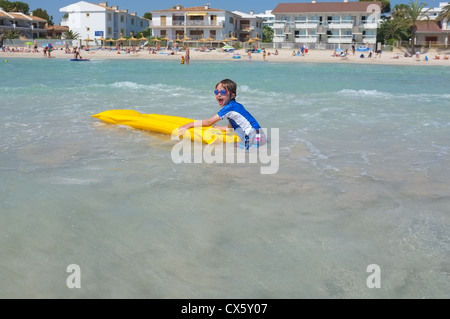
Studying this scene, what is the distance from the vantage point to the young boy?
577 centimetres

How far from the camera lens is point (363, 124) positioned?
8.77 meters

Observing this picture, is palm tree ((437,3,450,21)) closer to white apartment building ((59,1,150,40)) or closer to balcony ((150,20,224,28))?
balcony ((150,20,224,28))

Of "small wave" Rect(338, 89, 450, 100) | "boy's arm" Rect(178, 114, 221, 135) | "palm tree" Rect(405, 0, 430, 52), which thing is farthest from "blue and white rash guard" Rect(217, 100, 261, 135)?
"palm tree" Rect(405, 0, 430, 52)

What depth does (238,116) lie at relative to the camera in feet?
19.6

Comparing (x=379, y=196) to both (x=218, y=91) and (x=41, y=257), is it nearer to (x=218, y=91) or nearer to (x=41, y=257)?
(x=218, y=91)

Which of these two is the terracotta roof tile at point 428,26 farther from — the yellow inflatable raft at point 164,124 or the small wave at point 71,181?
the small wave at point 71,181

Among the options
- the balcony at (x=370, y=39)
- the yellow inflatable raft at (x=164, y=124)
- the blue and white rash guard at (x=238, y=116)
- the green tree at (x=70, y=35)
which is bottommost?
the yellow inflatable raft at (x=164, y=124)

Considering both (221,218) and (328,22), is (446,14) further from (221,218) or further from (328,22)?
(221,218)

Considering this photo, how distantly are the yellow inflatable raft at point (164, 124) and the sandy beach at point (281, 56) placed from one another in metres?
35.8

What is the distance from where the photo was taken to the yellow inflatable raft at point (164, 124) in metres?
6.49

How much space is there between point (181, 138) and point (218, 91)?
138 centimetres

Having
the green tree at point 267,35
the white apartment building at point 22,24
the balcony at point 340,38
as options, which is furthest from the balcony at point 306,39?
the white apartment building at point 22,24

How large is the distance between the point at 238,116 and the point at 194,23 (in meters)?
59.6

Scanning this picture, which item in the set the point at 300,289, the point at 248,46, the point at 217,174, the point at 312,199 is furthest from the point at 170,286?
the point at 248,46
